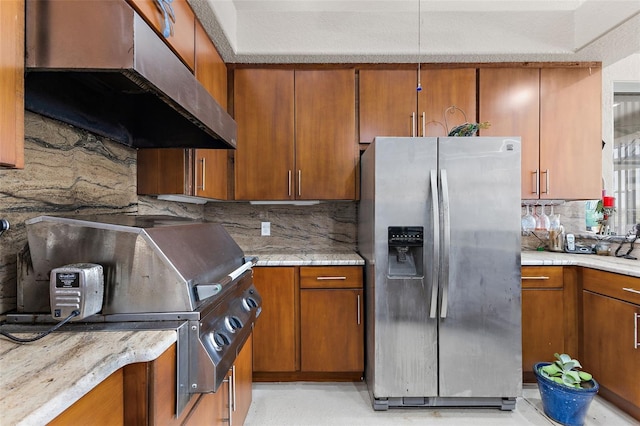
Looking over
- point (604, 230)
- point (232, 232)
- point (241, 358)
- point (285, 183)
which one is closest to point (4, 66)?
point (241, 358)

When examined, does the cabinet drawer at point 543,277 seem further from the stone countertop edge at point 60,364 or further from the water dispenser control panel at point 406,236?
the stone countertop edge at point 60,364

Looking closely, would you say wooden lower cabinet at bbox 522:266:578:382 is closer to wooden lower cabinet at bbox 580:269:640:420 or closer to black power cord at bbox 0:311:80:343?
wooden lower cabinet at bbox 580:269:640:420

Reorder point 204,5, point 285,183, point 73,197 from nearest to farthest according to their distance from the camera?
point 73,197
point 204,5
point 285,183

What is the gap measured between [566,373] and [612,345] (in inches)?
16.0

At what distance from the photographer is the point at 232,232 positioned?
2809 millimetres

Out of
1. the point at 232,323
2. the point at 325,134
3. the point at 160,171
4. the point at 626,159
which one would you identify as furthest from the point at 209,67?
the point at 626,159

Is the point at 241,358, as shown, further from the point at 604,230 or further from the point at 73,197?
the point at 604,230

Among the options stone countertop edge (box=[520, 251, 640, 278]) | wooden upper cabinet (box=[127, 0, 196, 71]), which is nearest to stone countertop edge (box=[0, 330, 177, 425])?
wooden upper cabinet (box=[127, 0, 196, 71])

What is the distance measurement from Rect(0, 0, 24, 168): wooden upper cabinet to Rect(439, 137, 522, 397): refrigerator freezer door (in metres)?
1.91

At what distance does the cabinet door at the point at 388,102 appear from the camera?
96.7 inches

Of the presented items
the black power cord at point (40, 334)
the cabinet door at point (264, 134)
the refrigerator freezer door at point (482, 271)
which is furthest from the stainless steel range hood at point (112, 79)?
the refrigerator freezer door at point (482, 271)

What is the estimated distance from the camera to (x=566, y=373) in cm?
183

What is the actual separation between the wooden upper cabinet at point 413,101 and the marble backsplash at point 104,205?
820 mm

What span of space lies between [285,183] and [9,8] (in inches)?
72.6
